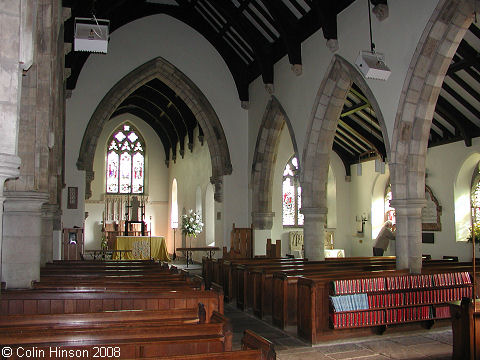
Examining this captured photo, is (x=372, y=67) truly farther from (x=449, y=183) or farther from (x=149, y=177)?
(x=149, y=177)

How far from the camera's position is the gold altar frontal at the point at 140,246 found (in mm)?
14961

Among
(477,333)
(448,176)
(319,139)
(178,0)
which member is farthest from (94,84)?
(477,333)

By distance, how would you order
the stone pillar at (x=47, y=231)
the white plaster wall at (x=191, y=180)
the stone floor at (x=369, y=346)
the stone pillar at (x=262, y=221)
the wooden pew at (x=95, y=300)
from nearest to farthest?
the wooden pew at (x=95, y=300) → the stone floor at (x=369, y=346) → the stone pillar at (x=47, y=231) → the stone pillar at (x=262, y=221) → the white plaster wall at (x=191, y=180)

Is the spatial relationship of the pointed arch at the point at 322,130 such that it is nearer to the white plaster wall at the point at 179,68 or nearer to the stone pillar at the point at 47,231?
the white plaster wall at the point at 179,68

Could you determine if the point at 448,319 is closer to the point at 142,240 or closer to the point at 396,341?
the point at 396,341

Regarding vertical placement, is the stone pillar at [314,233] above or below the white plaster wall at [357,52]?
below

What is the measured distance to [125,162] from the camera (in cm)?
1980

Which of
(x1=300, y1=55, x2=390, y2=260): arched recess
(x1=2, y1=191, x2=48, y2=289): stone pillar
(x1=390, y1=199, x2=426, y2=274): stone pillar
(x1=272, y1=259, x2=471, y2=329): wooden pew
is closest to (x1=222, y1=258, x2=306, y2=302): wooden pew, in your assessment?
(x1=300, y1=55, x2=390, y2=260): arched recess

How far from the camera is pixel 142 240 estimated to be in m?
15.4

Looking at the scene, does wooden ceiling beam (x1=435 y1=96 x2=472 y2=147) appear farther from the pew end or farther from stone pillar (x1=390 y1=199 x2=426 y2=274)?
the pew end

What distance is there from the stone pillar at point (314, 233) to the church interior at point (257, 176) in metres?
0.03

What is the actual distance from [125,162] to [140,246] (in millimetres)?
5523

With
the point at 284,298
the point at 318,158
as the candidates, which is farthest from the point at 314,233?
the point at 284,298

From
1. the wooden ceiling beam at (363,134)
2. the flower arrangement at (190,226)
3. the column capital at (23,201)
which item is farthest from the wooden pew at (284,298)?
the wooden ceiling beam at (363,134)
